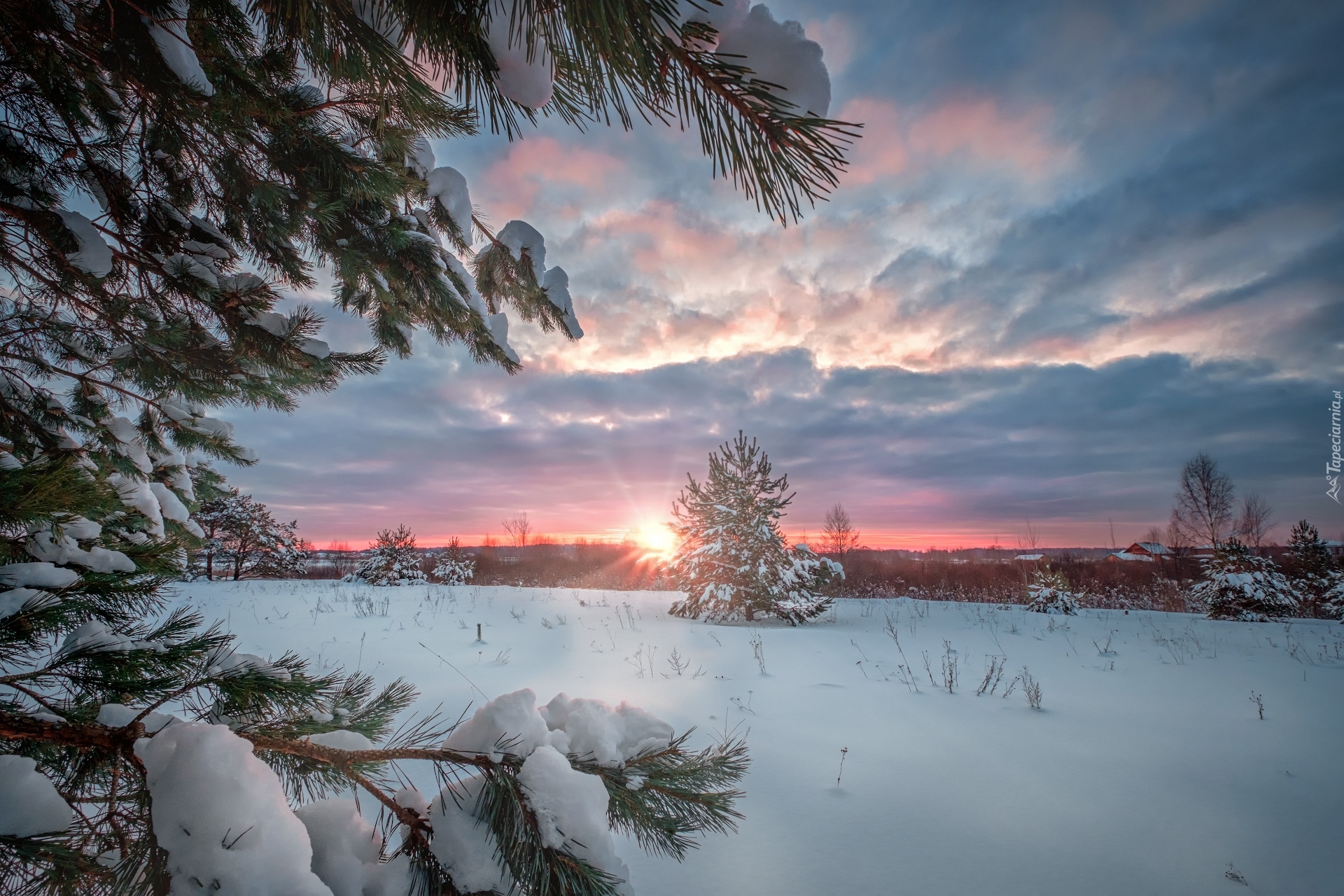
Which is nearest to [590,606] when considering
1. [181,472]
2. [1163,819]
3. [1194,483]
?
[181,472]

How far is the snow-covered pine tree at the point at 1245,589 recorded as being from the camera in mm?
10570

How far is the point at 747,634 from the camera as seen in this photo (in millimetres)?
7879

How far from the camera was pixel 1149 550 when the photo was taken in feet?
112

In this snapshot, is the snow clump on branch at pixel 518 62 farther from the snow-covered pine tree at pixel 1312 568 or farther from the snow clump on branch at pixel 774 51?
the snow-covered pine tree at pixel 1312 568

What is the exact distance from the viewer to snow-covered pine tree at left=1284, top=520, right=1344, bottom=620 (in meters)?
11.1

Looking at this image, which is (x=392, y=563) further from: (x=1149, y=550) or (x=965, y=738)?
(x=1149, y=550)

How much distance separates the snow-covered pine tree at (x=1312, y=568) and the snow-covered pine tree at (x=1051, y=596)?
467 centimetres

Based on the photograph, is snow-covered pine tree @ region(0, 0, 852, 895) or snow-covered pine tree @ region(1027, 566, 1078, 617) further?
snow-covered pine tree @ region(1027, 566, 1078, 617)

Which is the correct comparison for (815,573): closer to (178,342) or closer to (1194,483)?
(178,342)

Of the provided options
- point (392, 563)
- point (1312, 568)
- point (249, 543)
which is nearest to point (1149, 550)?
point (1312, 568)

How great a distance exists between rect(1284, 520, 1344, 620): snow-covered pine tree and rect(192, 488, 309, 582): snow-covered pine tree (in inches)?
1199

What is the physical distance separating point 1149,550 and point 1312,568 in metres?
28.9

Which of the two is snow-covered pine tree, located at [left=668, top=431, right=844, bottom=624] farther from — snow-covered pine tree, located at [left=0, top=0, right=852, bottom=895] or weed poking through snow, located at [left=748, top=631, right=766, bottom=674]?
snow-covered pine tree, located at [left=0, top=0, right=852, bottom=895]

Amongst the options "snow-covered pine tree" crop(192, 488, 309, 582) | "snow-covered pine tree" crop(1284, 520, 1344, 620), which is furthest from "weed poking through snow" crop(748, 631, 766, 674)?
"snow-covered pine tree" crop(192, 488, 309, 582)
